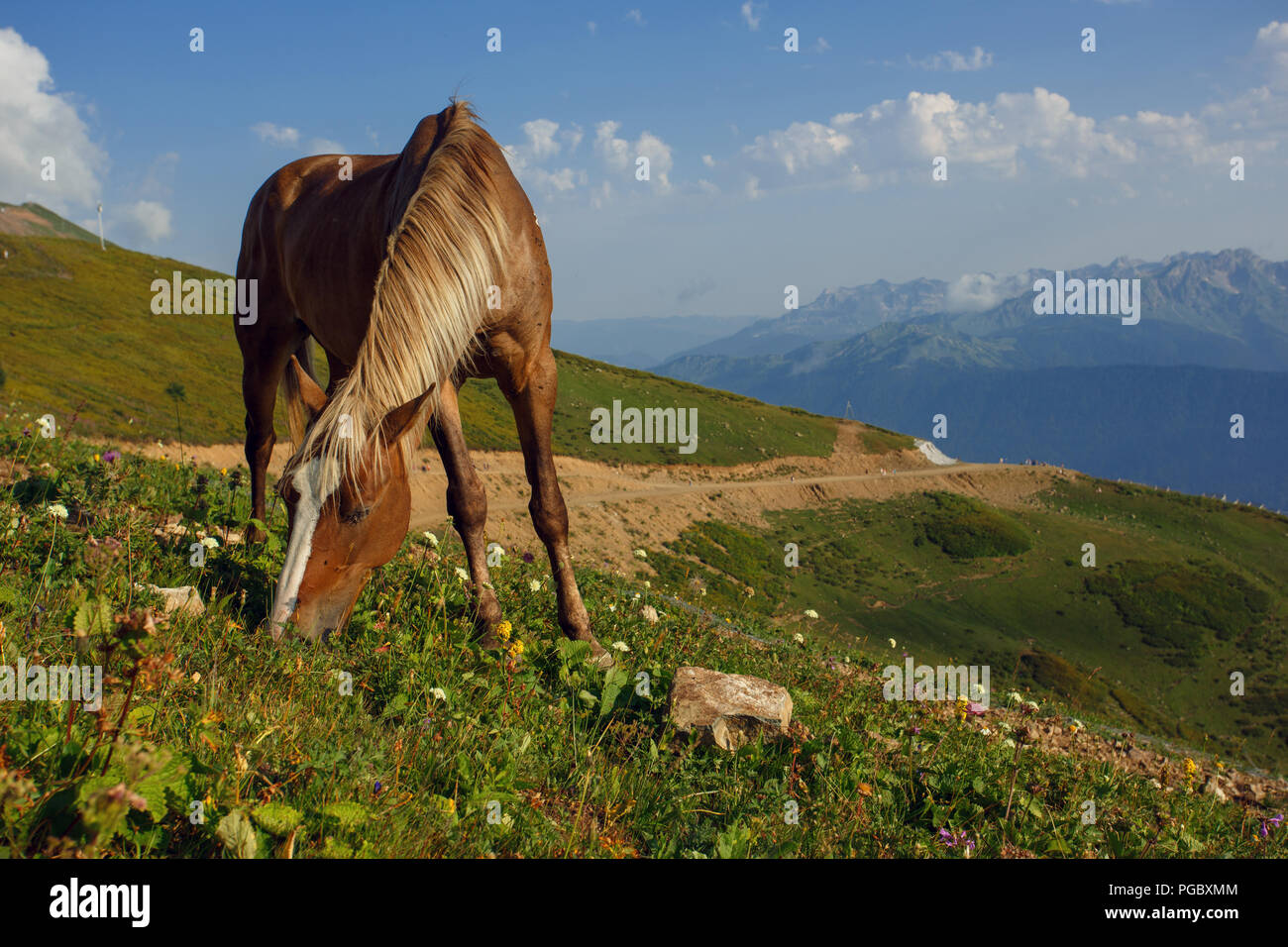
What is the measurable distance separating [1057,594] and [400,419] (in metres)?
61.5

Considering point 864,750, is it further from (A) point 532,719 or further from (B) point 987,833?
(A) point 532,719

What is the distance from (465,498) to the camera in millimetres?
5824

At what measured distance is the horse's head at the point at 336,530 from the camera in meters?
4.38

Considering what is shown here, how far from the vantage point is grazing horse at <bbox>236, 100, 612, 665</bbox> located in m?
4.49

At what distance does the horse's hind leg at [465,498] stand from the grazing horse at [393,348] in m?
0.01

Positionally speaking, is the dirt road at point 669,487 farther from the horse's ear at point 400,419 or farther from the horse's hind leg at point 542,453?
the horse's ear at point 400,419

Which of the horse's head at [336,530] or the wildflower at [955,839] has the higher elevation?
the horse's head at [336,530]

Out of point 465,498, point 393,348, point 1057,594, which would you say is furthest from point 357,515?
point 1057,594

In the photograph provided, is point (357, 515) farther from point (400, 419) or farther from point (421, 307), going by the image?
point (421, 307)

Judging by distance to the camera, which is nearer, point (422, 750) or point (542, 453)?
point (422, 750)

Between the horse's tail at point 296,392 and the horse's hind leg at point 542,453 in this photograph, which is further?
the horse's tail at point 296,392

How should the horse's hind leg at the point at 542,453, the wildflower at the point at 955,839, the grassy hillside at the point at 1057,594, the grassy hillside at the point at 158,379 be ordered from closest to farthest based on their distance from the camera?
the wildflower at the point at 955,839, the horse's hind leg at the point at 542,453, the grassy hillside at the point at 158,379, the grassy hillside at the point at 1057,594

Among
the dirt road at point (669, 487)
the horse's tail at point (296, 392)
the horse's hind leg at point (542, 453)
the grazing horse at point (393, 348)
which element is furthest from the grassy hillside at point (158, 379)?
the horse's hind leg at point (542, 453)
